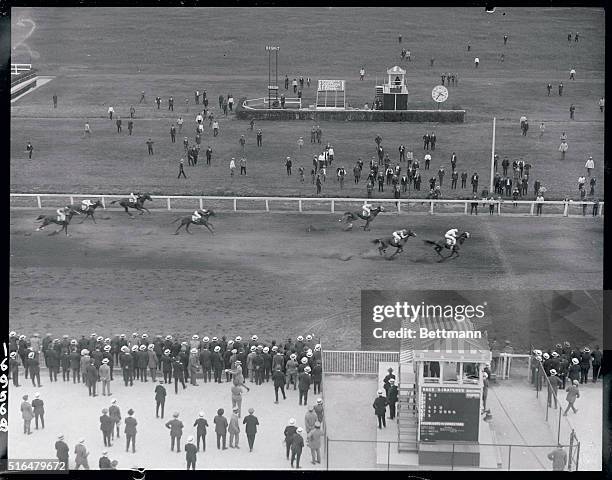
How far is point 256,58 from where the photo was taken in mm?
59844

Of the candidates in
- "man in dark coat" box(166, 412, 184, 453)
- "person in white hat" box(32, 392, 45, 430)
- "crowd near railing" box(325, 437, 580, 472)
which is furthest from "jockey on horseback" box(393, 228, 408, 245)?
"person in white hat" box(32, 392, 45, 430)

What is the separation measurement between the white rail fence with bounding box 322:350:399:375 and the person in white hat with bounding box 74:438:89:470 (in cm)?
662

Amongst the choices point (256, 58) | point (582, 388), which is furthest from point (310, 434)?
point (256, 58)

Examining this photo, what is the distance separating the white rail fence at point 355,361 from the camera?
27.4 metres

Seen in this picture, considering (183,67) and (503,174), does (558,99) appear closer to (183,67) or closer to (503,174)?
(503,174)

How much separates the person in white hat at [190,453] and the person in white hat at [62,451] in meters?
2.36

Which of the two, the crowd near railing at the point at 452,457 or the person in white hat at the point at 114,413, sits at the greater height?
the person in white hat at the point at 114,413

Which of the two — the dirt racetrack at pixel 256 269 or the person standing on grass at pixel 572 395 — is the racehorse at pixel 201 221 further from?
the person standing on grass at pixel 572 395

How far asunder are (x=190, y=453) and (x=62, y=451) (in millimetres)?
2518

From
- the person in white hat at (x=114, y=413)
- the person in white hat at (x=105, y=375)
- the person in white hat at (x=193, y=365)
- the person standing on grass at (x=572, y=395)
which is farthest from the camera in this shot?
the person in white hat at (x=193, y=365)

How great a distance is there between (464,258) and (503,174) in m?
10.2

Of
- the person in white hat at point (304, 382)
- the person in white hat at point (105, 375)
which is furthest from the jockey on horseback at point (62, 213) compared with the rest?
the person in white hat at point (304, 382)

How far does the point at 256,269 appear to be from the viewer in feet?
110

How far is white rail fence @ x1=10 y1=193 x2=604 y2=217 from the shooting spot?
3944 cm
